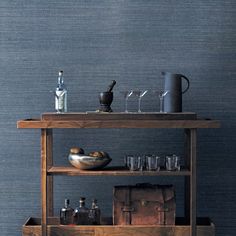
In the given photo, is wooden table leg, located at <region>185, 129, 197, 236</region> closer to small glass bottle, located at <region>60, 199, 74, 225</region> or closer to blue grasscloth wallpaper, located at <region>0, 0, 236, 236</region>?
blue grasscloth wallpaper, located at <region>0, 0, 236, 236</region>

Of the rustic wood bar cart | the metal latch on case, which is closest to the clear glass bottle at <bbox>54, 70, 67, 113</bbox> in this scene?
the rustic wood bar cart

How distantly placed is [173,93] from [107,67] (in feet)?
1.68

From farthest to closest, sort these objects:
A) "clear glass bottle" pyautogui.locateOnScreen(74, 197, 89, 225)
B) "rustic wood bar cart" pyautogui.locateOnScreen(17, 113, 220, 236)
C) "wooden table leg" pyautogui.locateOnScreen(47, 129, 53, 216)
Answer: "wooden table leg" pyautogui.locateOnScreen(47, 129, 53, 216) → "clear glass bottle" pyautogui.locateOnScreen(74, 197, 89, 225) → "rustic wood bar cart" pyautogui.locateOnScreen(17, 113, 220, 236)

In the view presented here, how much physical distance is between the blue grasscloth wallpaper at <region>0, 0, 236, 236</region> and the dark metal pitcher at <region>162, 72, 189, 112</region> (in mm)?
289

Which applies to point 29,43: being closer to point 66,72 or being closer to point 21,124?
point 66,72

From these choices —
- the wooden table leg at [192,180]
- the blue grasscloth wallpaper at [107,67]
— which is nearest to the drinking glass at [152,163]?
the wooden table leg at [192,180]

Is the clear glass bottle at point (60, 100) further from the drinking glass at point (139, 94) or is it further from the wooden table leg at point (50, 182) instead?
the drinking glass at point (139, 94)

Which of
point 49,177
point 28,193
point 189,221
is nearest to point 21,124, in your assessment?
point 49,177

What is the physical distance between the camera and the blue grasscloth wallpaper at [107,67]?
341cm

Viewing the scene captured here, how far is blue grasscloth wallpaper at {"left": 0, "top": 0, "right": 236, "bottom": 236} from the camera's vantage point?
3.41 metres

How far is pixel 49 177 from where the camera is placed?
3.24 metres

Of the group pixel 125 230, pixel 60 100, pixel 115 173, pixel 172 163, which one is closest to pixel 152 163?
pixel 172 163

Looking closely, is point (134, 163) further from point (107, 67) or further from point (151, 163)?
point (107, 67)

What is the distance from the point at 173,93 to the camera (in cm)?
312
